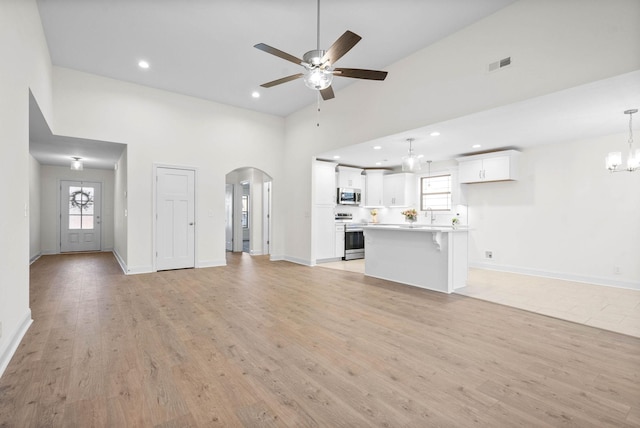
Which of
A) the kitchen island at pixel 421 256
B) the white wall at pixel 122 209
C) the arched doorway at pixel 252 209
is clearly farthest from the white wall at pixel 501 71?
the white wall at pixel 122 209

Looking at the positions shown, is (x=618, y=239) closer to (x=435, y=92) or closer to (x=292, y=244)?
(x=435, y=92)

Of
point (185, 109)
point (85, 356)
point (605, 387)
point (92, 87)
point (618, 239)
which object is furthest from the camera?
point (185, 109)

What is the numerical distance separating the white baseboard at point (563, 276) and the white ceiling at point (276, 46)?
245cm

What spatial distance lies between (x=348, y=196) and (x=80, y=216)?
27.5 ft

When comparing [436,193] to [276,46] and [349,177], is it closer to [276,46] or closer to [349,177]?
[349,177]

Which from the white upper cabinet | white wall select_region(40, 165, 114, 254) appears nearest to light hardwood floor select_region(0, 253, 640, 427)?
the white upper cabinet

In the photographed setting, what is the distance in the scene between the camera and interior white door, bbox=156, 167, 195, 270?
610 cm

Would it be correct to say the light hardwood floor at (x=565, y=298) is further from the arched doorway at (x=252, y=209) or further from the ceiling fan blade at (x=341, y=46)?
the arched doorway at (x=252, y=209)

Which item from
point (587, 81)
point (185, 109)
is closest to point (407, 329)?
point (587, 81)

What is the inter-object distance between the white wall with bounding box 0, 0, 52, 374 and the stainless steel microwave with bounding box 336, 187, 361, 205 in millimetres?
5981

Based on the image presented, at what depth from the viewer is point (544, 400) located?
1892mm

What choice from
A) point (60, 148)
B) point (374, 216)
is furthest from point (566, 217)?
point (60, 148)

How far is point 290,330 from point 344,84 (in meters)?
4.69

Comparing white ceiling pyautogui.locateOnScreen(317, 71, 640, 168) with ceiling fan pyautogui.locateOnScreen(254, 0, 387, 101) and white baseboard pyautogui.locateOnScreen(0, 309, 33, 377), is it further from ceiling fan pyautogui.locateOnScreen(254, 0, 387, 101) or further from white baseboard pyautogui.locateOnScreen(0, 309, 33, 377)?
white baseboard pyautogui.locateOnScreen(0, 309, 33, 377)
